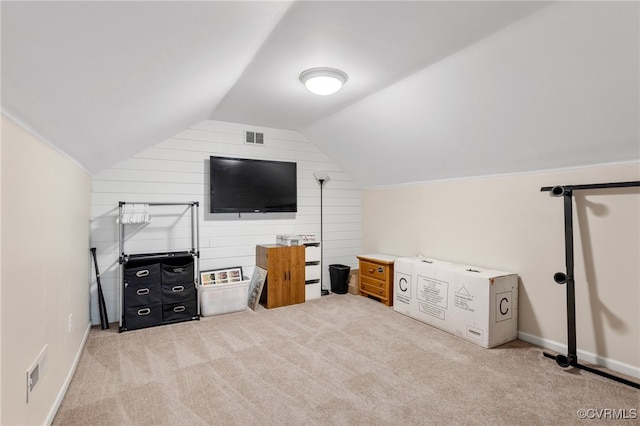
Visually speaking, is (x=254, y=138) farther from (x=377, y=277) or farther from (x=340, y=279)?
(x=377, y=277)

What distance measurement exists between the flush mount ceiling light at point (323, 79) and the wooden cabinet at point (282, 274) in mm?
2209

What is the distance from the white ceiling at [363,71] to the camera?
1.18 meters

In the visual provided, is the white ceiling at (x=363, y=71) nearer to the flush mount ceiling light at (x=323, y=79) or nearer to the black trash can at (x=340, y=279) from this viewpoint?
the flush mount ceiling light at (x=323, y=79)

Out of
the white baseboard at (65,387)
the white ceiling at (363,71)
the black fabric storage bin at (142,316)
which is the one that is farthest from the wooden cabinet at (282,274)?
the white baseboard at (65,387)

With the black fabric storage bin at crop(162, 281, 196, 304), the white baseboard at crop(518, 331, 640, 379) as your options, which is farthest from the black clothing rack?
the white baseboard at crop(518, 331, 640, 379)

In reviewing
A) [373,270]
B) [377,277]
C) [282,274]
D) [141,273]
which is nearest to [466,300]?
[377,277]

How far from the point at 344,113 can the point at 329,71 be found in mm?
1243

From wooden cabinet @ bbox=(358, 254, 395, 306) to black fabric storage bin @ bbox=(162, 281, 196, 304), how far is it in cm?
238

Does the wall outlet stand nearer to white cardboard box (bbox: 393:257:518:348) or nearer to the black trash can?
white cardboard box (bbox: 393:257:518:348)

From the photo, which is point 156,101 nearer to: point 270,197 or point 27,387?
point 27,387

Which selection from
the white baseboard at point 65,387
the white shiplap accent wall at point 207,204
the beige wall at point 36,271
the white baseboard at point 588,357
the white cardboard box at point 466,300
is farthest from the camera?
the white shiplap accent wall at point 207,204

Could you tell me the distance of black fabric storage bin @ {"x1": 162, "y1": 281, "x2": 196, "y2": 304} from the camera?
370cm

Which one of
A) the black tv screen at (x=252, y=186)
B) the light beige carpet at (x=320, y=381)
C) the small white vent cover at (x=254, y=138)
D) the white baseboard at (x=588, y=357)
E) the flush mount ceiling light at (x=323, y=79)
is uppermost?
the flush mount ceiling light at (x=323, y=79)

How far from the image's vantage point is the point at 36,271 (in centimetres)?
177
